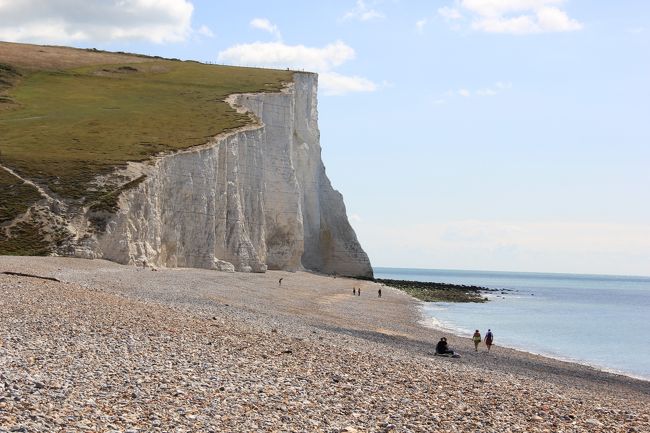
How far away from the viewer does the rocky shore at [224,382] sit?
981 centimetres

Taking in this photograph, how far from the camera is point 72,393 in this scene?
32.8ft

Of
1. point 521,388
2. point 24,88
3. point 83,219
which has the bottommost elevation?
point 521,388

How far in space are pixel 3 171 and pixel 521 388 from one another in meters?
35.6

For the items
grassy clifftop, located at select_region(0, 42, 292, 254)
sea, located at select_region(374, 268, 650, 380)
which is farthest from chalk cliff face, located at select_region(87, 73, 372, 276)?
sea, located at select_region(374, 268, 650, 380)

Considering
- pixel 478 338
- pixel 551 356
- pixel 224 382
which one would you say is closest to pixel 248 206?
pixel 551 356

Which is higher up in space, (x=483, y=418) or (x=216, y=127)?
(x=216, y=127)

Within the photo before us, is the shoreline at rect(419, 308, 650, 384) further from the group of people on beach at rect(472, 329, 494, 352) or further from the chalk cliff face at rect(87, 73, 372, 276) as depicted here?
the chalk cliff face at rect(87, 73, 372, 276)

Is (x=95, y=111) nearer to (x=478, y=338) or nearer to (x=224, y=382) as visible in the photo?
(x=478, y=338)

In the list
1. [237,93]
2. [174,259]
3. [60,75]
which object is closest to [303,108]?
[237,93]

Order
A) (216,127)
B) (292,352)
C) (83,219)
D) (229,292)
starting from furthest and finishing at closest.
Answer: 1. (216,127)
2. (83,219)
3. (229,292)
4. (292,352)

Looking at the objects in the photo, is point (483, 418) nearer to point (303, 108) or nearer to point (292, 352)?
point (292, 352)

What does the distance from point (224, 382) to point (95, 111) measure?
54740 millimetres

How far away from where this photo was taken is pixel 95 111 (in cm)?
6344

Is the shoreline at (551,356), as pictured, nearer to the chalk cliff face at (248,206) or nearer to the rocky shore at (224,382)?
the rocky shore at (224,382)
